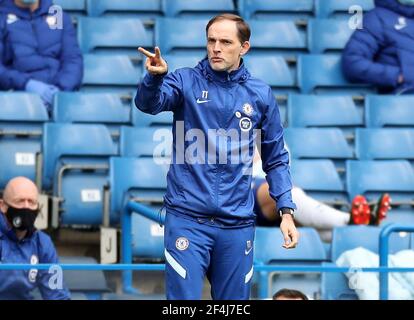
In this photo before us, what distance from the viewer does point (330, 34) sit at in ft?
37.1

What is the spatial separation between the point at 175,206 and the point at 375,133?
4156 millimetres

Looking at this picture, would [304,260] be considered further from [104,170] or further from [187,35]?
[187,35]

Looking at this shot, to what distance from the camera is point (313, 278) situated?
941cm

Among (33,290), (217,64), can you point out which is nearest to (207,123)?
(217,64)

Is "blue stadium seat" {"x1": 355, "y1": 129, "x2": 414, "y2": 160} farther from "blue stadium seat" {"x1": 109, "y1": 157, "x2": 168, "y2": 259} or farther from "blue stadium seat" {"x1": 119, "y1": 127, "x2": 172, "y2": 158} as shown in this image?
"blue stadium seat" {"x1": 109, "y1": 157, "x2": 168, "y2": 259}

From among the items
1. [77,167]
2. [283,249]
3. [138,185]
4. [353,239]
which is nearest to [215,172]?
[283,249]

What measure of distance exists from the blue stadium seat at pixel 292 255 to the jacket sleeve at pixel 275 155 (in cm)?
240

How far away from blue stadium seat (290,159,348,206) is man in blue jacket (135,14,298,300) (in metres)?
3.28

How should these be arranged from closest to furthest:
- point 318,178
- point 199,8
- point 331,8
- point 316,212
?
point 316,212 < point 318,178 < point 199,8 < point 331,8

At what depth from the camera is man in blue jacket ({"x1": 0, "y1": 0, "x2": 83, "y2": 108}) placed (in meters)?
10.5

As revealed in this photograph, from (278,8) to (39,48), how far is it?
1995 mm

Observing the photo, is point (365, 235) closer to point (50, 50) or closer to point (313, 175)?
point (313, 175)

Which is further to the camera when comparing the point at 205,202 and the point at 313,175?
the point at 313,175

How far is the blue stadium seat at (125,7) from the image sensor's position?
11367 mm
